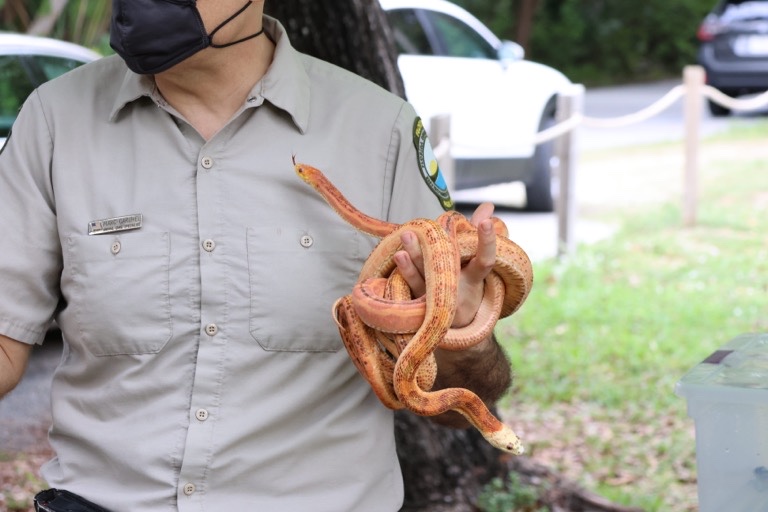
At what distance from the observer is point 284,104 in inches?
90.8

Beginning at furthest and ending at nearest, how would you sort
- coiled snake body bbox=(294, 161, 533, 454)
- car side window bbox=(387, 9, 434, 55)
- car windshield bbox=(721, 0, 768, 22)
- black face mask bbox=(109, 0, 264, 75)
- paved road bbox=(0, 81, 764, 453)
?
car windshield bbox=(721, 0, 768, 22) < car side window bbox=(387, 9, 434, 55) < paved road bbox=(0, 81, 764, 453) < black face mask bbox=(109, 0, 264, 75) < coiled snake body bbox=(294, 161, 533, 454)

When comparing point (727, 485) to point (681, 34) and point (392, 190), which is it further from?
point (681, 34)

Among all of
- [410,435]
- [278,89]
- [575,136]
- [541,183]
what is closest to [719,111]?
[541,183]

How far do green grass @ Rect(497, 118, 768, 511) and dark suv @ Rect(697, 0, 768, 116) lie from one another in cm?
694

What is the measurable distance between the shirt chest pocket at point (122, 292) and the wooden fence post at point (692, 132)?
26.0 feet

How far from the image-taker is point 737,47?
17125 millimetres

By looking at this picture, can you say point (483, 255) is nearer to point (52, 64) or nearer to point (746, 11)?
point (52, 64)

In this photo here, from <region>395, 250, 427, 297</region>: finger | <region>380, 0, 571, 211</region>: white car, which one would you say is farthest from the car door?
<region>395, 250, 427, 297</region>: finger

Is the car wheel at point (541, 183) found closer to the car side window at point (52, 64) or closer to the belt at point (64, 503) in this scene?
the car side window at point (52, 64)

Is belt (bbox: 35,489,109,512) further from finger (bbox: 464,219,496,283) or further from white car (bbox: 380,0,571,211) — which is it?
white car (bbox: 380,0,571,211)

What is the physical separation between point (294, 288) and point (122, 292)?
1.05ft

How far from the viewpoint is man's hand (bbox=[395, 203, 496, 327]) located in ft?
6.47

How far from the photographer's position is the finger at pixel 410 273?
6.47ft

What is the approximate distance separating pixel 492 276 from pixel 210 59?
2.30ft
